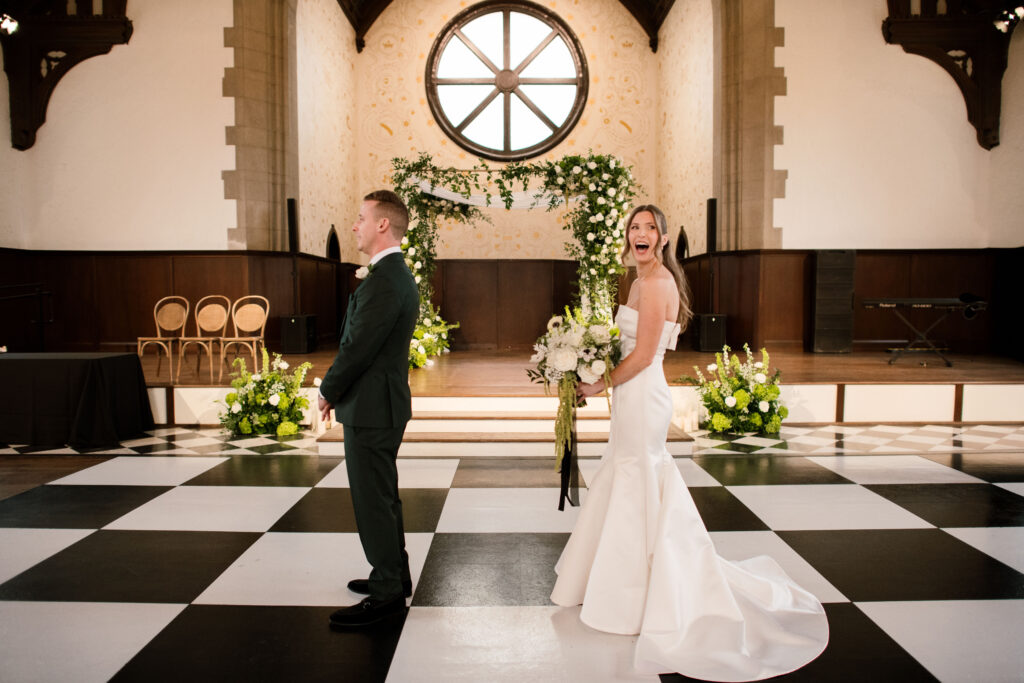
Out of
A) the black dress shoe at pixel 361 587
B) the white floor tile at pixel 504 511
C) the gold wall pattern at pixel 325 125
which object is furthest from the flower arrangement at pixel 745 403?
the gold wall pattern at pixel 325 125

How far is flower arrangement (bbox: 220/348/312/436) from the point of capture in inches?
220

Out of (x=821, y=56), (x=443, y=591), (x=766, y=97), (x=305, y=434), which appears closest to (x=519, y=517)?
(x=443, y=591)

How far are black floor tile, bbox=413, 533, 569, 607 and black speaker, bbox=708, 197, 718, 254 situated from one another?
7207 millimetres


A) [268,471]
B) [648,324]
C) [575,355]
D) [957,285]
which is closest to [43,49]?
[268,471]

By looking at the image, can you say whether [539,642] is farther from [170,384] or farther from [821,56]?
[821,56]

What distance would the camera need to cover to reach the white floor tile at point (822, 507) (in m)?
3.35

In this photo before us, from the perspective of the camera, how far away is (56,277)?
888 cm

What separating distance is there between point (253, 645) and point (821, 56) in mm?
9615

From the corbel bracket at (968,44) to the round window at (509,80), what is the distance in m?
5.29

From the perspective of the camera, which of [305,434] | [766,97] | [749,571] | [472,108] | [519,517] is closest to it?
[749,571]

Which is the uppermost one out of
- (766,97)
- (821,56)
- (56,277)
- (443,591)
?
(821,56)

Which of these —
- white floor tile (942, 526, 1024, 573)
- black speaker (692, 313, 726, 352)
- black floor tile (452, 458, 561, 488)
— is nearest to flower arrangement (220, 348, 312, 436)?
black floor tile (452, 458, 561, 488)

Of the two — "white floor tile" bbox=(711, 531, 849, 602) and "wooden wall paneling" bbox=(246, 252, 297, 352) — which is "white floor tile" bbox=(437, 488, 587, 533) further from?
"wooden wall paneling" bbox=(246, 252, 297, 352)

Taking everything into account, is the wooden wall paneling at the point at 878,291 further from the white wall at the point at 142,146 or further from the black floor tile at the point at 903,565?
the white wall at the point at 142,146
